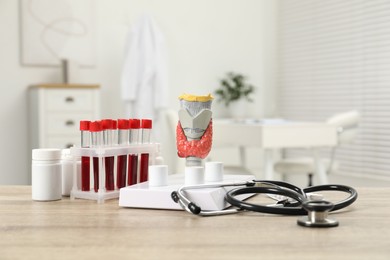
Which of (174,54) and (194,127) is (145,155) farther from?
(174,54)

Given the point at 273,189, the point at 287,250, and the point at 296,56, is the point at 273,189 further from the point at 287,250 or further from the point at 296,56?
the point at 296,56

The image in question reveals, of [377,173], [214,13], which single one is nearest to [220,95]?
[214,13]

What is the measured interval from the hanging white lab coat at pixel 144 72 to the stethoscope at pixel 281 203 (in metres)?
3.95

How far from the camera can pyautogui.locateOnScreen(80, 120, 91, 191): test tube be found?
4.27 feet

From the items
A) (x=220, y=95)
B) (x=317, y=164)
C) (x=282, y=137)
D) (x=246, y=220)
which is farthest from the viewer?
(x=220, y=95)

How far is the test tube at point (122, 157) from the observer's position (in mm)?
1331

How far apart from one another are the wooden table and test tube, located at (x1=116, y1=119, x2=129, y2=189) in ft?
0.39

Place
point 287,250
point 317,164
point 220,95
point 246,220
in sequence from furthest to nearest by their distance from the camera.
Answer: point 220,95 → point 317,164 → point 246,220 → point 287,250

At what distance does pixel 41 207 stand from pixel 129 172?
0.73ft

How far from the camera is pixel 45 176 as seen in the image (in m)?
1.31

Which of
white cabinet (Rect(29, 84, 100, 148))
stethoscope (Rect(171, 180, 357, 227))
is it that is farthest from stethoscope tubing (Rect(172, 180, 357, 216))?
white cabinet (Rect(29, 84, 100, 148))

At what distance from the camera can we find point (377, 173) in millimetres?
4867

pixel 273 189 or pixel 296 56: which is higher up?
pixel 296 56

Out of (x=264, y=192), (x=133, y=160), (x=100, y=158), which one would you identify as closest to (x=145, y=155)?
(x=133, y=160)
